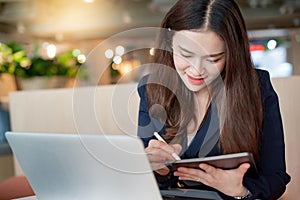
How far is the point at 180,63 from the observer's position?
2.87ft

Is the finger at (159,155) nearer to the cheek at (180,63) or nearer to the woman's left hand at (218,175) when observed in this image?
the woman's left hand at (218,175)

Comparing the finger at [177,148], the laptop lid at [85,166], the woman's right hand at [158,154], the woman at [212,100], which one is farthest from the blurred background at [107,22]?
the laptop lid at [85,166]

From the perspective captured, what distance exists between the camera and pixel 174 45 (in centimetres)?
90

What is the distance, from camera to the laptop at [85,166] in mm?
521

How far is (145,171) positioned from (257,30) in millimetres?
7179

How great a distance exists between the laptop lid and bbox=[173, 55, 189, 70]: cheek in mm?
364

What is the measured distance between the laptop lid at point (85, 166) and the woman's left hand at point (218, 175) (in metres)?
0.17

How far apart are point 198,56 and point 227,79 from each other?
0.11m

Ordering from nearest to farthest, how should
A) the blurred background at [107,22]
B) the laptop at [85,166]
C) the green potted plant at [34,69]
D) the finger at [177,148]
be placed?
1. the laptop at [85,166]
2. the finger at [177,148]
3. the green potted plant at [34,69]
4. the blurred background at [107,22]

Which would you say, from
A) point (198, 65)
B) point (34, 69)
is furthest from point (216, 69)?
point (34, 69)

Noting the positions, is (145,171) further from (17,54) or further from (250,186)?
(17,54)

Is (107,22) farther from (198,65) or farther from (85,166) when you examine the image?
(85,166)

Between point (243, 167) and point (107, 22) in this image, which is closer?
point (243, 167)

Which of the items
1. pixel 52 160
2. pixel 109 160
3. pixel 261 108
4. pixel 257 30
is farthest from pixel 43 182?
pixel 257 30
